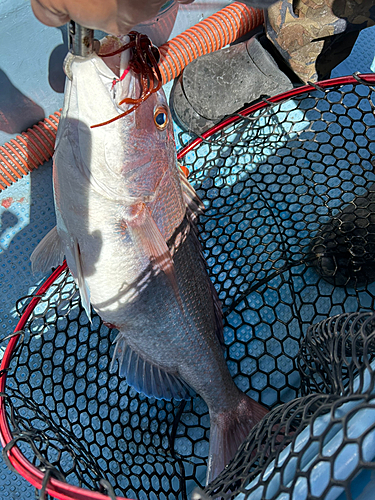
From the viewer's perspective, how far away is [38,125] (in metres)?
3.02

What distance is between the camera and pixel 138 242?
76.2 inches

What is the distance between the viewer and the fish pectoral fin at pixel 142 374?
7.37 ft

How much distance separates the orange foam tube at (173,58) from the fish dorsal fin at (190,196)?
4.31ft

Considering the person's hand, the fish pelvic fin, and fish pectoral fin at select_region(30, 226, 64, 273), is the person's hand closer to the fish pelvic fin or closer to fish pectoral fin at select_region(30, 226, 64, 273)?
the fish pelvic fin

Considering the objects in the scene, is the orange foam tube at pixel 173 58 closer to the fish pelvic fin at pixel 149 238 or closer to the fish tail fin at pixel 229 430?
the fish pelvic fin at pixel 149 238

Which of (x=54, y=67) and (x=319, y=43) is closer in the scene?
(x=54, y=67)

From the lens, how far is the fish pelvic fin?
1.87 metres

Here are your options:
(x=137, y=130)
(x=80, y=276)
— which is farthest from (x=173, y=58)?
(x=80, y=276)

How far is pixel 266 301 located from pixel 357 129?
1.80m

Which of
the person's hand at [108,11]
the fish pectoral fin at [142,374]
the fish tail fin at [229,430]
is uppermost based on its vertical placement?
the person's hand at [108,11]

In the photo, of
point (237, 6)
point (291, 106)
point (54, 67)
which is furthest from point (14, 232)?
point (237, 6)

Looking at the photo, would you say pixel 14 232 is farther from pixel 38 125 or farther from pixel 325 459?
pixel 325 459

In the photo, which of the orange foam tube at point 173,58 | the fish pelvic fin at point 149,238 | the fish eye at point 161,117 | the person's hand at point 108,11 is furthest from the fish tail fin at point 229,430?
the orange foam tube at point 173,58

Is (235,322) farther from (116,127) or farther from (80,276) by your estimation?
(116,127)
